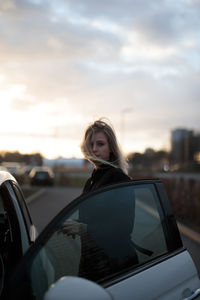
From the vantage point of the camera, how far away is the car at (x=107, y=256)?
1.54 meters

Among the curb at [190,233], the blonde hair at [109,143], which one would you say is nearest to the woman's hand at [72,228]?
the blonde hair at [109,143]

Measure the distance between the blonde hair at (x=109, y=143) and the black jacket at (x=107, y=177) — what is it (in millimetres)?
73

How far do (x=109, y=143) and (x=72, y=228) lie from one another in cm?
94

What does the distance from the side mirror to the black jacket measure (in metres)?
0.82

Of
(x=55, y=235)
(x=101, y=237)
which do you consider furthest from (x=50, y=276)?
(x=101, y=237)

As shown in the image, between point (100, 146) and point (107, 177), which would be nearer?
point (107, 177)

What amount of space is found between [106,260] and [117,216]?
0.26 metres

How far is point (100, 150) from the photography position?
259 cm

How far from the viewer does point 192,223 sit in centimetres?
948

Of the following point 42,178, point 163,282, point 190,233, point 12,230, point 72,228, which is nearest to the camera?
point 72,228

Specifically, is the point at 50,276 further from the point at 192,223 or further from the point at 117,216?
the point at 192,223

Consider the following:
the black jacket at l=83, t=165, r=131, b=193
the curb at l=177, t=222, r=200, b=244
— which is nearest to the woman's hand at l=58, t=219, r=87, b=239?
the black jacket at l=83, t=165, r=131, b=193

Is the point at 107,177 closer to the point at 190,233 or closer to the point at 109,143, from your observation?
the point at 109,143

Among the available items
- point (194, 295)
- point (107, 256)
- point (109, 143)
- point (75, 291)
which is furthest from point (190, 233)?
point (75, 291)
